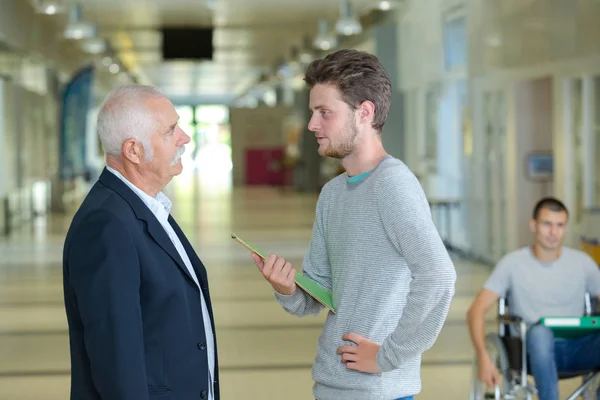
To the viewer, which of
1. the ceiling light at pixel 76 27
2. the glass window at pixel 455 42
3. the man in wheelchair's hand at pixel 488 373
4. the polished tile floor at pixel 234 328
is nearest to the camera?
the man in wheelchair's hand at pixel 488 373

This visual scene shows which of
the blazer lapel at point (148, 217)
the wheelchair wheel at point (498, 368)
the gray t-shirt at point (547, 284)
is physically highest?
the blazer lapel at point (148, 217)

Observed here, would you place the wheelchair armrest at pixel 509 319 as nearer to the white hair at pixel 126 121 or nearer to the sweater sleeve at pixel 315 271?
the sweater sleeve at pixel 315 271

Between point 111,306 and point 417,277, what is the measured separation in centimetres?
66

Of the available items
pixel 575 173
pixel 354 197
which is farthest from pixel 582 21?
pixel 354 197

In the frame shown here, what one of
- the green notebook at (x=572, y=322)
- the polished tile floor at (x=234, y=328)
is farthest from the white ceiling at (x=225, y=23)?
the green notebook at (x=572, y=322)

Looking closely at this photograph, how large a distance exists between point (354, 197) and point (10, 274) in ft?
34.1

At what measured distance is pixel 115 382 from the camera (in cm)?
219

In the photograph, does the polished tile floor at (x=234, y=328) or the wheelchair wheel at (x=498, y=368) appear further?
the polished tile floor at (x=234, y=328)

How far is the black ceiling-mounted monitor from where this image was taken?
80.6 ft

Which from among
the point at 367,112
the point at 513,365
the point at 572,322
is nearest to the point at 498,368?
the point at 513,365

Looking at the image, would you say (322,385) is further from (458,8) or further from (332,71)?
(458,8)

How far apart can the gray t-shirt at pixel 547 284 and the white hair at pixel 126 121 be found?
3.00 m

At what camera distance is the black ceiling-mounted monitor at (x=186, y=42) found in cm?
2458

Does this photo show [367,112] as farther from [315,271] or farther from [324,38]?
[324,38]
